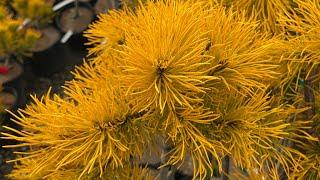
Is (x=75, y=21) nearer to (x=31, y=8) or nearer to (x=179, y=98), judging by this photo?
(x=31, y=8)

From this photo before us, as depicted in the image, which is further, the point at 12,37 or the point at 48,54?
the point at 48,54

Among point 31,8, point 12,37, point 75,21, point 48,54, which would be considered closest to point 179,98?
point 12,37

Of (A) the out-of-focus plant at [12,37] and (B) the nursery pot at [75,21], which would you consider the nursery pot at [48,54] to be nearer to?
(B) the nursery pot at [75,21]

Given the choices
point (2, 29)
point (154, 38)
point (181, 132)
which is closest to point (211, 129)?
point (181, 132)

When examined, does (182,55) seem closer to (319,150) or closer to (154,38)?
(154,38)

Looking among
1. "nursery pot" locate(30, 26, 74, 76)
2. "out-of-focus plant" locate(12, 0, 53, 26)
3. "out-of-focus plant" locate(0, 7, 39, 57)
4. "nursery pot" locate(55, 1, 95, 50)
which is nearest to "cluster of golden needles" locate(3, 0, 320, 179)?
"out-of-focus plant" locate(0, 7, 39, 57)

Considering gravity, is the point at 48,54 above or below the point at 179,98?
above

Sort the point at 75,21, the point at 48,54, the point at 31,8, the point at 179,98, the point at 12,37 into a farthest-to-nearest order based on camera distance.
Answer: the point at 75,21, the point at 48,54, the point at 31,8, the point at 12,37, the point at 179,98

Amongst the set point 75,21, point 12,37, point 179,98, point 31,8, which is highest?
point 75,21

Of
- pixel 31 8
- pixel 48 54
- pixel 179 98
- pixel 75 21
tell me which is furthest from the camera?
pixel 75 21
